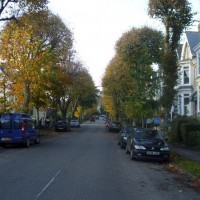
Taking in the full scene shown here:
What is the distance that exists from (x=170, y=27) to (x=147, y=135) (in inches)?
361

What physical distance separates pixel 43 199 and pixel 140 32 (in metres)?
37.0

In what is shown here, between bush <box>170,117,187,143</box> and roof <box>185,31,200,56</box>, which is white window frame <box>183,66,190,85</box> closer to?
roof <box>185,31,200,56</box>

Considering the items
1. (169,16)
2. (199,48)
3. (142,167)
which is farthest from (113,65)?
(142,167)

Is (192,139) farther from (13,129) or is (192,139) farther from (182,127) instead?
(13,129)

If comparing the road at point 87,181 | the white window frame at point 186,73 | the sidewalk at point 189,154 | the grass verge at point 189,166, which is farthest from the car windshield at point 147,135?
the white window frame at point 186,73

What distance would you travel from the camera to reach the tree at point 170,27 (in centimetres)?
2644

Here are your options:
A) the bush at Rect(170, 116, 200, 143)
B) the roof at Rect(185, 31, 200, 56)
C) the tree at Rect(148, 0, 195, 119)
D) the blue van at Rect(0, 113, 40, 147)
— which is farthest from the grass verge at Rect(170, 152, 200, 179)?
the roof at Rect(185, 31, 200, 56)

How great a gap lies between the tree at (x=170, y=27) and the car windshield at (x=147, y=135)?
24.0ft

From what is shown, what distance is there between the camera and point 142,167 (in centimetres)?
1667

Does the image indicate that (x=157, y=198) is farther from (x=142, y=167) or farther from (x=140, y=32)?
(x=140, y=32)

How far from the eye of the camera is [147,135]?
20.6m

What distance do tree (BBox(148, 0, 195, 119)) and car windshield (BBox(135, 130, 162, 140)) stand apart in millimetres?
7320

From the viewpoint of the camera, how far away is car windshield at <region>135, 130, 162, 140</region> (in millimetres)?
20258

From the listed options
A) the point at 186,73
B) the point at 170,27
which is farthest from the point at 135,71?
the point at 186,73
